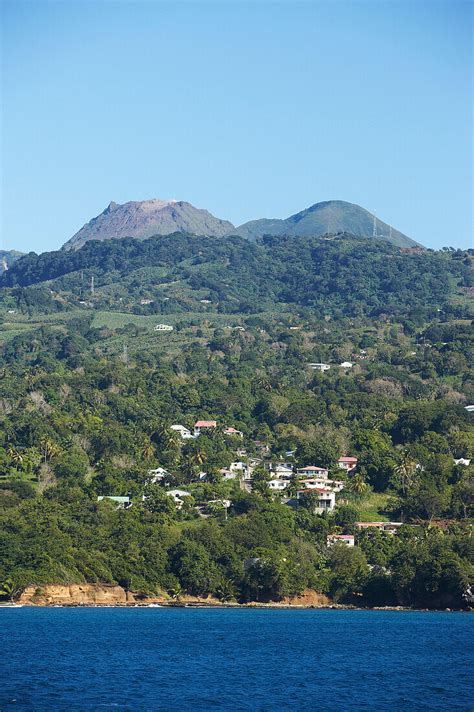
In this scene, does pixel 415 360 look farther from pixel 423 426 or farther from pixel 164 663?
pixel 164 663

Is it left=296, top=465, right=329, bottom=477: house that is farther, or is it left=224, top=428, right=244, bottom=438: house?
left=224, top=428, right=244, bottom=438: house

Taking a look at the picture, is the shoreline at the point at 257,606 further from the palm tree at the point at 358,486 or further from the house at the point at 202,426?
the house at the point at 202,426

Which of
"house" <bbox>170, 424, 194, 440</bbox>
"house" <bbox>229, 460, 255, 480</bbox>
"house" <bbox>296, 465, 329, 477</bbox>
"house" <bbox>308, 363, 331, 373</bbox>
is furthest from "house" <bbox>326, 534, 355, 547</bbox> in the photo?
"house" <bbox>308, 363, 331, 373</bbox>

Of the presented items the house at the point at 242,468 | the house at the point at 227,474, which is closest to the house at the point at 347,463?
the house at the point at 242,468

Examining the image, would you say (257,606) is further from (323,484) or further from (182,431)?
(182,431)

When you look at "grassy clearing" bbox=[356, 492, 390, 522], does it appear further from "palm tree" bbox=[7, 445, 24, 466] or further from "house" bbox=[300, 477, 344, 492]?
"palm tree" bbox=[7, 445, 24, 466]

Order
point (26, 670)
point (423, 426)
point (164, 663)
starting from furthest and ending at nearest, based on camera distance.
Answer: point (423, 426) → point (164, 663) → point (26, 670)

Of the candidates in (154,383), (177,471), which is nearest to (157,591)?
(177,471)
